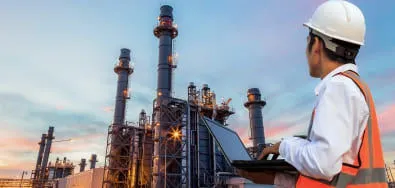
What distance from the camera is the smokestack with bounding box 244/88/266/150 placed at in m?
33.0

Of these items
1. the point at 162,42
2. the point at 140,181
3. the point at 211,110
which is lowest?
the point at 140,181

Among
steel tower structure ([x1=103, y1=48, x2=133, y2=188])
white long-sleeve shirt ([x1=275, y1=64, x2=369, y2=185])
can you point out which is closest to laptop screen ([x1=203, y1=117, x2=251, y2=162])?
white long-sleeve shirt ([x1=275, y1=64, x2=369, y2=185])

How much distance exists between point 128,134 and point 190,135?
11179mm

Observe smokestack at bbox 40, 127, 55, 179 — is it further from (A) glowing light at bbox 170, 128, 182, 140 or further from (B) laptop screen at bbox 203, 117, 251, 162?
(B) laptop screen at bbox 203, 117, 251, 162

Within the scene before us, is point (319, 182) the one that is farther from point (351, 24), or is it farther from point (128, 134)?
point (128, 134)

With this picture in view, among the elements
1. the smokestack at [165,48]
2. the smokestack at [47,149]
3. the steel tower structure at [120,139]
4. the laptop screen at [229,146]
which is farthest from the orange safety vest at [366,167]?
the smokestack at [47,149]

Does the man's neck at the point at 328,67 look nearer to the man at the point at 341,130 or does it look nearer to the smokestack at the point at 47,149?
the man at the point at 341,130

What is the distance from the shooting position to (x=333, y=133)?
1045 mm

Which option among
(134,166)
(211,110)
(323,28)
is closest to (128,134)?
(134,166)

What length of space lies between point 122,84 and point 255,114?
16.8m

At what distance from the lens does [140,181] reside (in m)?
28.6

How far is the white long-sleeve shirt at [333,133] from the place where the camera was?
1033 millimetres

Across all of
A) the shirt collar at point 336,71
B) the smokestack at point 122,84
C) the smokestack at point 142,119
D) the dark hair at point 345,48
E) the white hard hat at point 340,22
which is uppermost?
the smokestack at point 122,84

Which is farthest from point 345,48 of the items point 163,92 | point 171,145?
point 163,92
